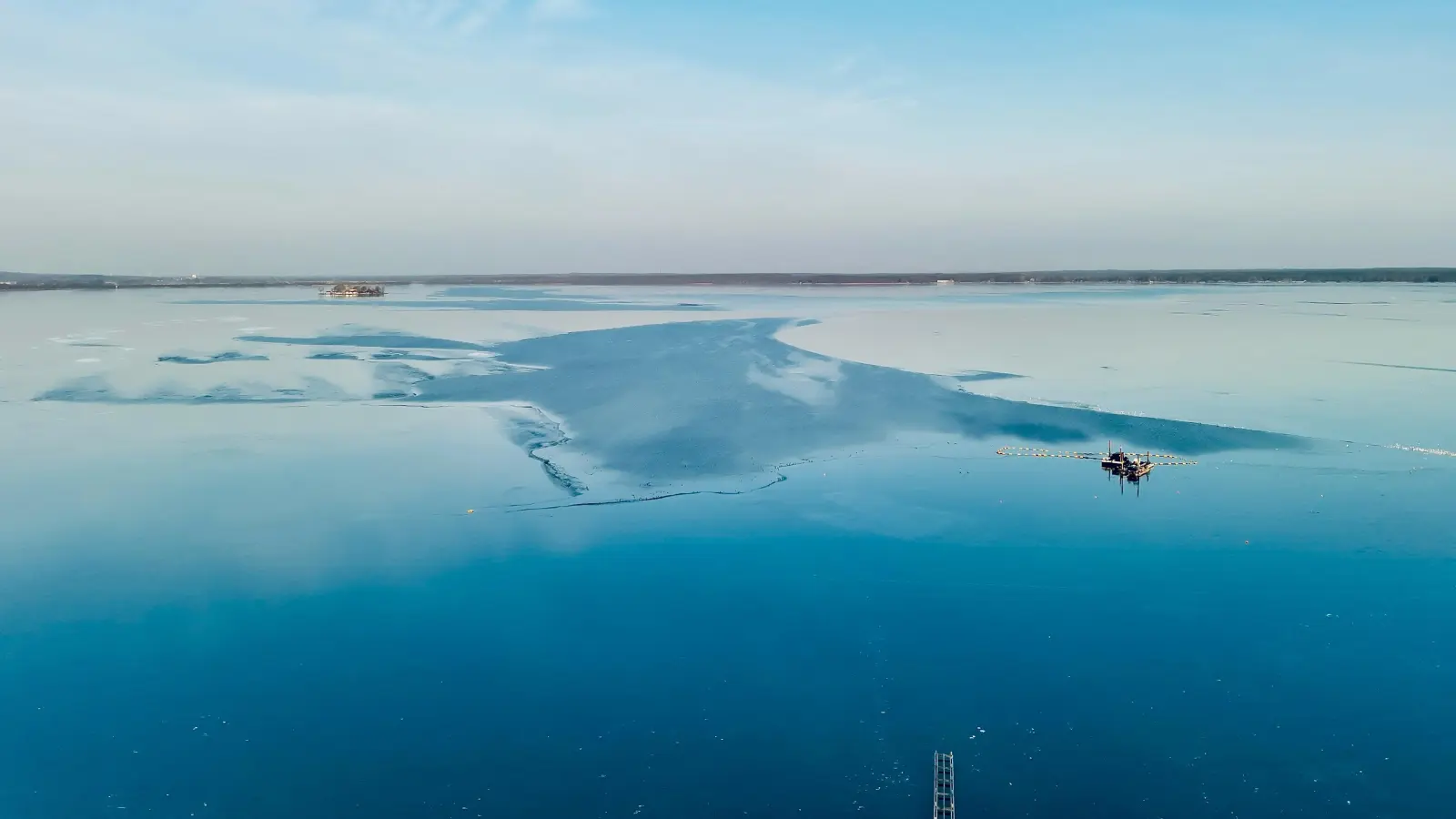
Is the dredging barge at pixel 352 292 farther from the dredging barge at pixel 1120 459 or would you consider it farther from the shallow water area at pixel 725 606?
the dredging barge at pixel 1120 459

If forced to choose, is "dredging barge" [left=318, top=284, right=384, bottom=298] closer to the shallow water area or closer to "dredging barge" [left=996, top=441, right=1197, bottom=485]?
the shallow water area

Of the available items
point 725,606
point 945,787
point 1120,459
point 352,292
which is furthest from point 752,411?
point 352,292

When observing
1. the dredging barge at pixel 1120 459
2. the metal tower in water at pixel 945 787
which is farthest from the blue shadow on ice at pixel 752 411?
the metal tower in water at pixel 945 787

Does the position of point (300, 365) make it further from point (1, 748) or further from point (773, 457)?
point (1, 748)

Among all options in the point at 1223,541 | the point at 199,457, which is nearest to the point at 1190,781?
the point at 1223,541

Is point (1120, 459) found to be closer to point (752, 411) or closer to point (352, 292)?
point (752, 411)
